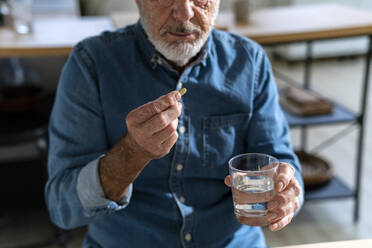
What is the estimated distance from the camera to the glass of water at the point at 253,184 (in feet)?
2.67

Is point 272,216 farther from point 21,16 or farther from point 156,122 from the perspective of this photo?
point 21,16

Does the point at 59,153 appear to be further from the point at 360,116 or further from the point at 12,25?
the point at 360,116

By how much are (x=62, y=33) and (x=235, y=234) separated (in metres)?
1.08

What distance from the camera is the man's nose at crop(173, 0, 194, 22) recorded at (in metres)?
0.99

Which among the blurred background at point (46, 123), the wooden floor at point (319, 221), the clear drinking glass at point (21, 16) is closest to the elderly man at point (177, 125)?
the blurred background at point (46, 123)

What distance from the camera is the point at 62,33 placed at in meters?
1.83

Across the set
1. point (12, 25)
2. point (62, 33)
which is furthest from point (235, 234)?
point (12, 25)

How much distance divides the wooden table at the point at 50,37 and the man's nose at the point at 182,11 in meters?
0.71

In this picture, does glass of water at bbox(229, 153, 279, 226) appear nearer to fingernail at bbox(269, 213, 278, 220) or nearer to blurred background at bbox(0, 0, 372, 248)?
fingernail at bbox(269, 213, 278, 220)

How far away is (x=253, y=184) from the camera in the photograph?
82 cm

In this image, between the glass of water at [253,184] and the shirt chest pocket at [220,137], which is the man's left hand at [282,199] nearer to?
the glass of water at [253,184]

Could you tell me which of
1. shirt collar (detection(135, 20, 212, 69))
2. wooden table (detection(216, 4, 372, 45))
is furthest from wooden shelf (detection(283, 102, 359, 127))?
shirt collar (detection(135, 20, 212, 69))

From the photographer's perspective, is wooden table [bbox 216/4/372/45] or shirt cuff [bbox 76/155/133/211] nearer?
shirt cuff [bbox 76/155/133/211]

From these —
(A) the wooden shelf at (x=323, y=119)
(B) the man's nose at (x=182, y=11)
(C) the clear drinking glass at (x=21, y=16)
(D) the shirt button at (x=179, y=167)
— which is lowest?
(A) the wooden shelf at (x=323, y=119)
